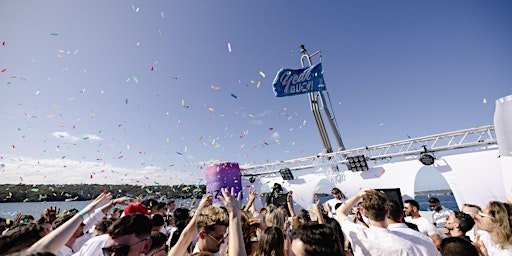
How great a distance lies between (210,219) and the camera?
199cm

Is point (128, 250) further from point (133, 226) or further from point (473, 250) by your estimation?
point (473, 250)

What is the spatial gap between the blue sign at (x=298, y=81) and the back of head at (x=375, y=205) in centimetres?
1026

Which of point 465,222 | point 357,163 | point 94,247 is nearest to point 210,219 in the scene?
point 94,247

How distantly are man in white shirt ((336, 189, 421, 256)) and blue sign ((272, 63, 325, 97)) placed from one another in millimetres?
10289

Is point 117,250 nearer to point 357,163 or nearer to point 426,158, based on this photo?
point 426,158

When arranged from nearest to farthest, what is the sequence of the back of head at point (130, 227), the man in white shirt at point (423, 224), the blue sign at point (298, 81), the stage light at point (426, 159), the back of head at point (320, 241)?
1. the back of head at point (320, 241)
2. the back of head at point (130, 227)
3. the man in white shirt at point (423, 224)
4. the stage light at point (426, 159)
5. the blue sign at point (298, 81)

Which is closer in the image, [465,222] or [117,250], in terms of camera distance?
[117,250]

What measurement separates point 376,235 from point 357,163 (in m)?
8.09

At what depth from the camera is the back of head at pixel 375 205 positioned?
96.3 inches

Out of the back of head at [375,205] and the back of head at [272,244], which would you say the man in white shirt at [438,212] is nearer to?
the back of head at [375,205]

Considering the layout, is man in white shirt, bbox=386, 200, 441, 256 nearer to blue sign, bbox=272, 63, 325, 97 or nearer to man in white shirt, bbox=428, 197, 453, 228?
man in white shirt, bbox=428, 197, 453, 228

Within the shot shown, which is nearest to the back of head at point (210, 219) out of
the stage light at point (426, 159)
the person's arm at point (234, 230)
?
the person's arm at point (234, 230)

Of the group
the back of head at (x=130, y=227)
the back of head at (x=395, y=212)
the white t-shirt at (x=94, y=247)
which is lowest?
the back of head at (x=395, y=212)

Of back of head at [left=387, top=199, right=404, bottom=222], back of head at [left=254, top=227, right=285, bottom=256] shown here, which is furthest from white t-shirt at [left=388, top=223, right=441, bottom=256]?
back of head at [left=254, top=227, right=285, bottom=256]
